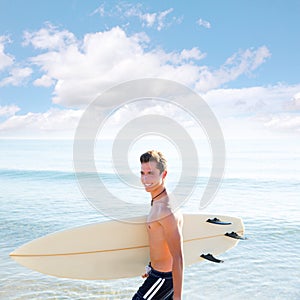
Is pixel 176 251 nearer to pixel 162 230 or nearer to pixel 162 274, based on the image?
pixel 162 230

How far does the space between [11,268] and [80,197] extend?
291 inches

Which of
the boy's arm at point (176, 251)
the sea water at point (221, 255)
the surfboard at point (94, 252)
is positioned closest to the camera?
the boy's arm at point (176, 251)

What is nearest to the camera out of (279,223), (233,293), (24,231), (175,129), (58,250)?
(58,250)

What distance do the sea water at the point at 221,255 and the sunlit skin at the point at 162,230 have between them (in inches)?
77.3

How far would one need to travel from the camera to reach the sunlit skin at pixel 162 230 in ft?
7.29

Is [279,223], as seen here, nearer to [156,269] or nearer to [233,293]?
[233,293]

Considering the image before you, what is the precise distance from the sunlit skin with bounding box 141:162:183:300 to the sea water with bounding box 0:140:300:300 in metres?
1.96

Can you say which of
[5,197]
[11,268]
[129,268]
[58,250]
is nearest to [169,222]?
[129,268]

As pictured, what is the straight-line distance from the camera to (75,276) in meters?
3.38

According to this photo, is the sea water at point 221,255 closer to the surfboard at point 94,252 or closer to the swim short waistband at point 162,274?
the surfboard at point 94,252

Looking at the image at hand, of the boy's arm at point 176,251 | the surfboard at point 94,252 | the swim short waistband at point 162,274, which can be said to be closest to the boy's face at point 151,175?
the boy's arm at point 176,251

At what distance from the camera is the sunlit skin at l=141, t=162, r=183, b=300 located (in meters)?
2.22

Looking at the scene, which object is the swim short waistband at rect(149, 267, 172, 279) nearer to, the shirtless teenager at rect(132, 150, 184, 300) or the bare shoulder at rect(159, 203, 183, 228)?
the shirtless teenager at rect(132, 150, 184, 300)

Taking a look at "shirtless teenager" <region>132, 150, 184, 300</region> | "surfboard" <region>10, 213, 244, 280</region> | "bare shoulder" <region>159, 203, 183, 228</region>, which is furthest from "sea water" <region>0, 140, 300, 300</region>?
"bare shoulder" <region>159, 203, 183, 228</region>
